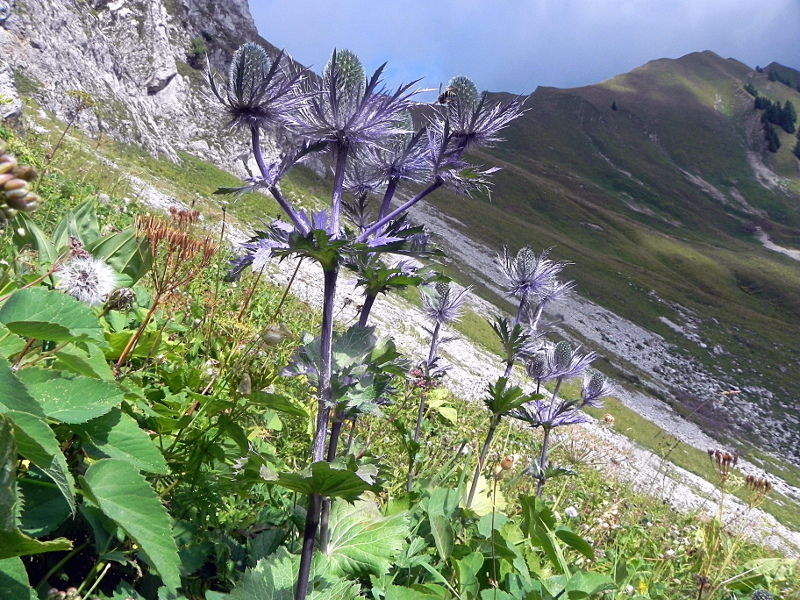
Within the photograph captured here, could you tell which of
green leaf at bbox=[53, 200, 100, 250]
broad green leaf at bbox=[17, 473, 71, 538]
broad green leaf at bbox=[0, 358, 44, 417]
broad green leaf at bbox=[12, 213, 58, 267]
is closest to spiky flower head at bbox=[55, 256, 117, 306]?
broad green leaf at bbox=[12, 213, 58, 267]

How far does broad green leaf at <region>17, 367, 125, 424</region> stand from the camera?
1472 mm

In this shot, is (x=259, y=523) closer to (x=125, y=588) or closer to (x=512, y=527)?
(x=125, y=588)

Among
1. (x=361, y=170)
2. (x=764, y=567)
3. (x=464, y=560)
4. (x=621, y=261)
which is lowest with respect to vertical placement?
(x=464, y=560)

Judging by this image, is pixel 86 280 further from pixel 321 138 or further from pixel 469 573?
pixel 469 573

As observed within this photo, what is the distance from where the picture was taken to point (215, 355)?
3734mm

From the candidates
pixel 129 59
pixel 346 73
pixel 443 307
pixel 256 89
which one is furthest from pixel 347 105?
pixel 129 59

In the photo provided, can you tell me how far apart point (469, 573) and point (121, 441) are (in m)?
1.63

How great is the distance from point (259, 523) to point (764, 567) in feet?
10.5

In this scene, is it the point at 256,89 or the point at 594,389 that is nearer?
the point at 256,89

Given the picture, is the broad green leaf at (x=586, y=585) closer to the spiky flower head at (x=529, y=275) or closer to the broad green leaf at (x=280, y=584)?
the broad green leaf at (x=280, y=584)

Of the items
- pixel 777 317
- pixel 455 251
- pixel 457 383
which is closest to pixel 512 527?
pixel 457 383

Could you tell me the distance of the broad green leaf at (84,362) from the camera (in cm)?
176

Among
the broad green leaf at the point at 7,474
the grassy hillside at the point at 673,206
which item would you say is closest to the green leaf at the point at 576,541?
the broad green leaf at the point at 7,474

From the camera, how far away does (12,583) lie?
3.91 feet
